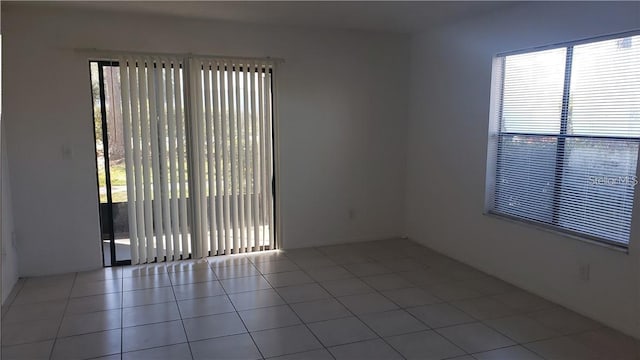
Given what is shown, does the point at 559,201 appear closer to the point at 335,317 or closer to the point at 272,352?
the point at 335,317

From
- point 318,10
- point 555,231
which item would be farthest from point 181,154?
point 555,231

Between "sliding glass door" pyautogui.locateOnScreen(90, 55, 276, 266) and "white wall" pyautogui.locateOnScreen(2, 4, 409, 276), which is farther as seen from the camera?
"sliding glass door" pyautogui.locateOnScreen(90, 55, 276, 266)

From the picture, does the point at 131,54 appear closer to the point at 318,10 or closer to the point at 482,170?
the point at 318,10

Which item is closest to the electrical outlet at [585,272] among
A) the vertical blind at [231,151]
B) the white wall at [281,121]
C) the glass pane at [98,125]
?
the white wall at [281,121]

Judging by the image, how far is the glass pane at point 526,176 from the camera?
357 centimetres

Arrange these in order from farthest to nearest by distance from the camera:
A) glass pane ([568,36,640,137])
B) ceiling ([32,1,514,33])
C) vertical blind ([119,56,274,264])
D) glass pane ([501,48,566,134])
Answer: vertical blind ([119,56,274,264]), ceiling ([32,1,514,33]), glass pane ([501,48,566,134]), glass pane ([568,36,640,137])

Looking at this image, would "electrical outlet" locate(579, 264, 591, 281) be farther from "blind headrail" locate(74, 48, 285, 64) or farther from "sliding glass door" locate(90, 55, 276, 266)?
"blind headrail" locate(74, 48, 285, 64)

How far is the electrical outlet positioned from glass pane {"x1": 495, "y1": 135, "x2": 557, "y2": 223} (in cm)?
45

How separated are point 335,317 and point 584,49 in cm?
257

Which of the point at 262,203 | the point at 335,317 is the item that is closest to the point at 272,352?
the point at 335,317

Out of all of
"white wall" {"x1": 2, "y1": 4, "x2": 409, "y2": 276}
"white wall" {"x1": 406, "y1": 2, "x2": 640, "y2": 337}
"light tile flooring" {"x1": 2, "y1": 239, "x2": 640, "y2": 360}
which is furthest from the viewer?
"white wall" {"x1": 2, "y1": 4, "x2": 409, "y2": 276}

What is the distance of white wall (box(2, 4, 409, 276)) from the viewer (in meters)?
3.89

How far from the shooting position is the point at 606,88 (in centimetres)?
307

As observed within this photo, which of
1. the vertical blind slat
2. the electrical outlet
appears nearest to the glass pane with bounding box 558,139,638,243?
the electrical outlet
